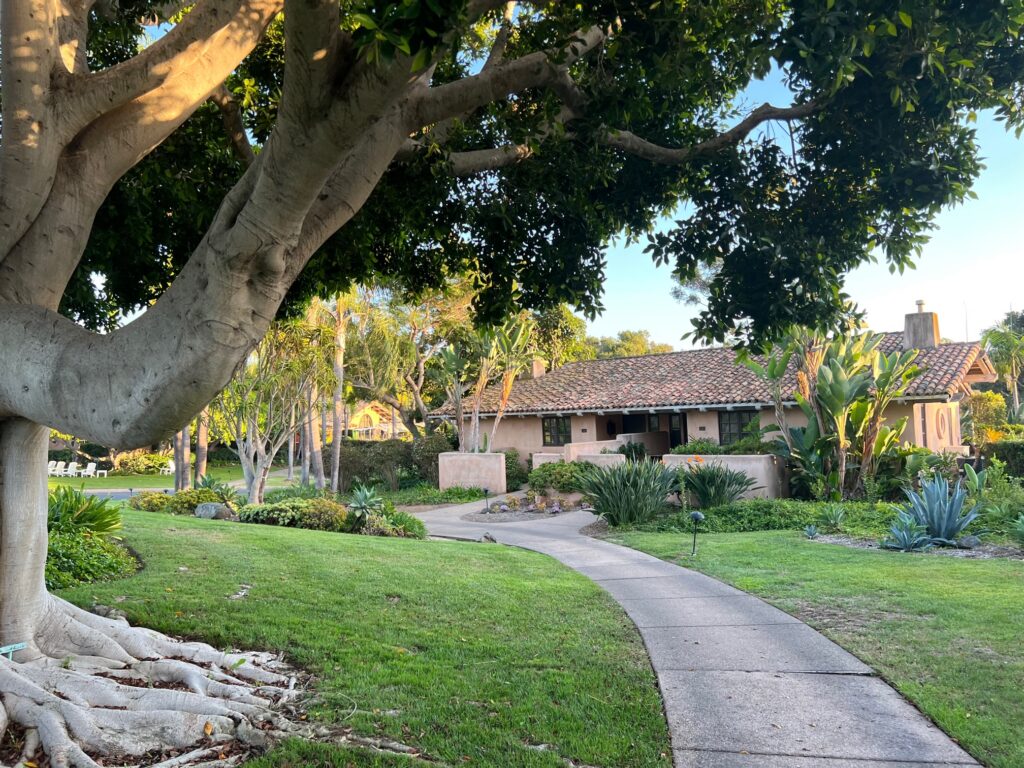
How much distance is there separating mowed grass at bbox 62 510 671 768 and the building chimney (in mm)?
19570

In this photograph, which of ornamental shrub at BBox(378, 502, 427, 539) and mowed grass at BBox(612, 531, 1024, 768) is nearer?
mowed grass at BBox(612, 531, 1024, 768)

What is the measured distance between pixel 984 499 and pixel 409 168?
45.3 feet

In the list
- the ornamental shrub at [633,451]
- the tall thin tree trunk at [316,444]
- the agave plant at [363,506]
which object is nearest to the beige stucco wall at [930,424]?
the ornamental shrub at [633,451]

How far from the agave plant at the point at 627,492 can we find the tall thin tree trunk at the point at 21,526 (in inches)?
Result: 499

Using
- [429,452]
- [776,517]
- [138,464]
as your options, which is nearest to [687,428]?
[429,452]

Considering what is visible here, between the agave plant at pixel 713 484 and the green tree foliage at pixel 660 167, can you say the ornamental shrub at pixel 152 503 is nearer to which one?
the green tree foliage at pixel 660 167

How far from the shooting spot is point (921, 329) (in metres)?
25.4

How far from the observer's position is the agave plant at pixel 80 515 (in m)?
10.1

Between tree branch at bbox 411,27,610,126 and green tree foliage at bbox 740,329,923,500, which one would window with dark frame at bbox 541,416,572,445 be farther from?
tree branch at bbox 411,27,610,126

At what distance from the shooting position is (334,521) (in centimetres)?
1623

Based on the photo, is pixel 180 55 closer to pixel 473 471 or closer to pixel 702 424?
pixel 473 471

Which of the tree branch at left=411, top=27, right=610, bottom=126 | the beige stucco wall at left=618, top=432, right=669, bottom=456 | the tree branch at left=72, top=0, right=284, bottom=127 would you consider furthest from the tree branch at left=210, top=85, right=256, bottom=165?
the beige stucco wall at left=618, top=432, right=669, bottom=456

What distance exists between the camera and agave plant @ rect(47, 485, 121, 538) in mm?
10094

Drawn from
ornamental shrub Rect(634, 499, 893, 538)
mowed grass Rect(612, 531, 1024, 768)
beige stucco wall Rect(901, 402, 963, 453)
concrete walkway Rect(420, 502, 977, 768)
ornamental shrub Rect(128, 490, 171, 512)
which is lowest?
concrete walkway Rect(420, 502, 977, 768)
